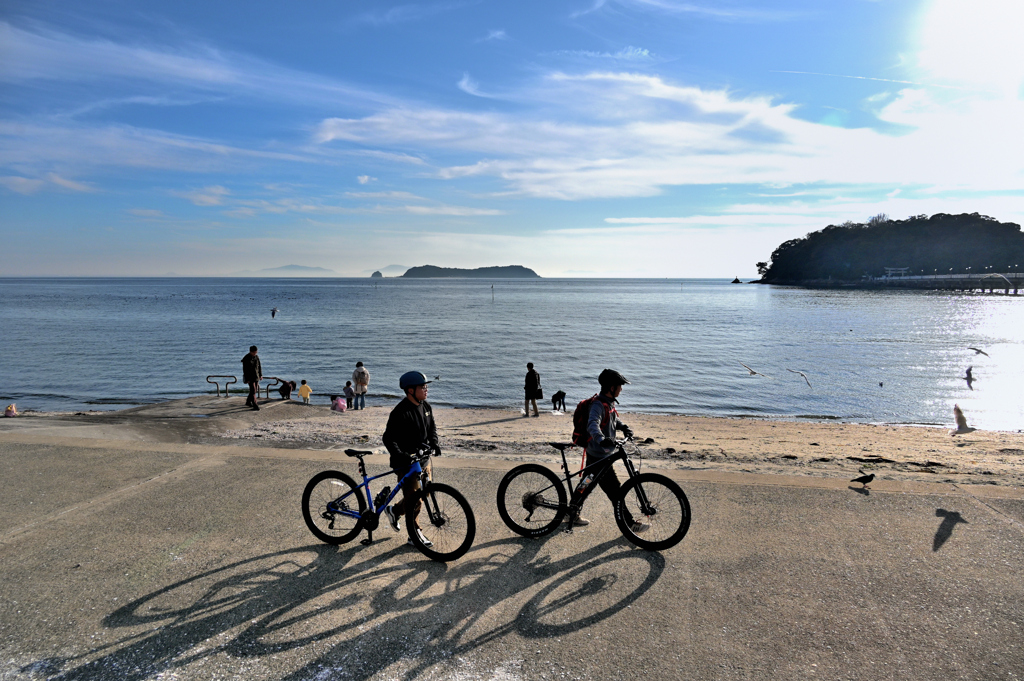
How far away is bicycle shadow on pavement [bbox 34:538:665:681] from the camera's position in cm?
414

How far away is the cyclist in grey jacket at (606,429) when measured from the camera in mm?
5840

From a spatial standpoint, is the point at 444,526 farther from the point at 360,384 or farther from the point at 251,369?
the point at 360,384

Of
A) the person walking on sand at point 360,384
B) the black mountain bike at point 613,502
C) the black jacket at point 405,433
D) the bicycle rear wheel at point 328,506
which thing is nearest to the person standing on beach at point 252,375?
the person walking on sand at point 360,384

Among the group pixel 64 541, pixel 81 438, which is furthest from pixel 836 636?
pixel 81 438

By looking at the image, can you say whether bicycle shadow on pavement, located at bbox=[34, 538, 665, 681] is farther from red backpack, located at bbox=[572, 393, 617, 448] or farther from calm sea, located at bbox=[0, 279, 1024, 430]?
calm sea, located at bbox=[0, 279, 1024, 430]

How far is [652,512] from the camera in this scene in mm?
5926

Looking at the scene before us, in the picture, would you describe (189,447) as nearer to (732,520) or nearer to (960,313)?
(732,520)

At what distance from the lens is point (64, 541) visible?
609 cm

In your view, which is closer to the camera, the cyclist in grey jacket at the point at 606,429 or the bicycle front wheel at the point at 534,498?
the cyclist in grey jacket at the point at 606,429

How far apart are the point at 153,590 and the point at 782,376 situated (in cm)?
3568

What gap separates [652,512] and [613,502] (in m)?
0.41

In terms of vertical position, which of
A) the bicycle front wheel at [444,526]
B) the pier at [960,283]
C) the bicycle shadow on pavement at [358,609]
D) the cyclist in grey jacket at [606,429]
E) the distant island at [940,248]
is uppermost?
the distant island at [940,248]

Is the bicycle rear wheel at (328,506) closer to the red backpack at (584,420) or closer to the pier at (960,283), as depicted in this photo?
the red backpack at (584,420)

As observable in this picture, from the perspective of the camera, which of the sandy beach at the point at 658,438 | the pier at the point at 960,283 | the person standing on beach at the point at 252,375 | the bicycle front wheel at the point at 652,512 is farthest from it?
the pier at the point at 960,283
